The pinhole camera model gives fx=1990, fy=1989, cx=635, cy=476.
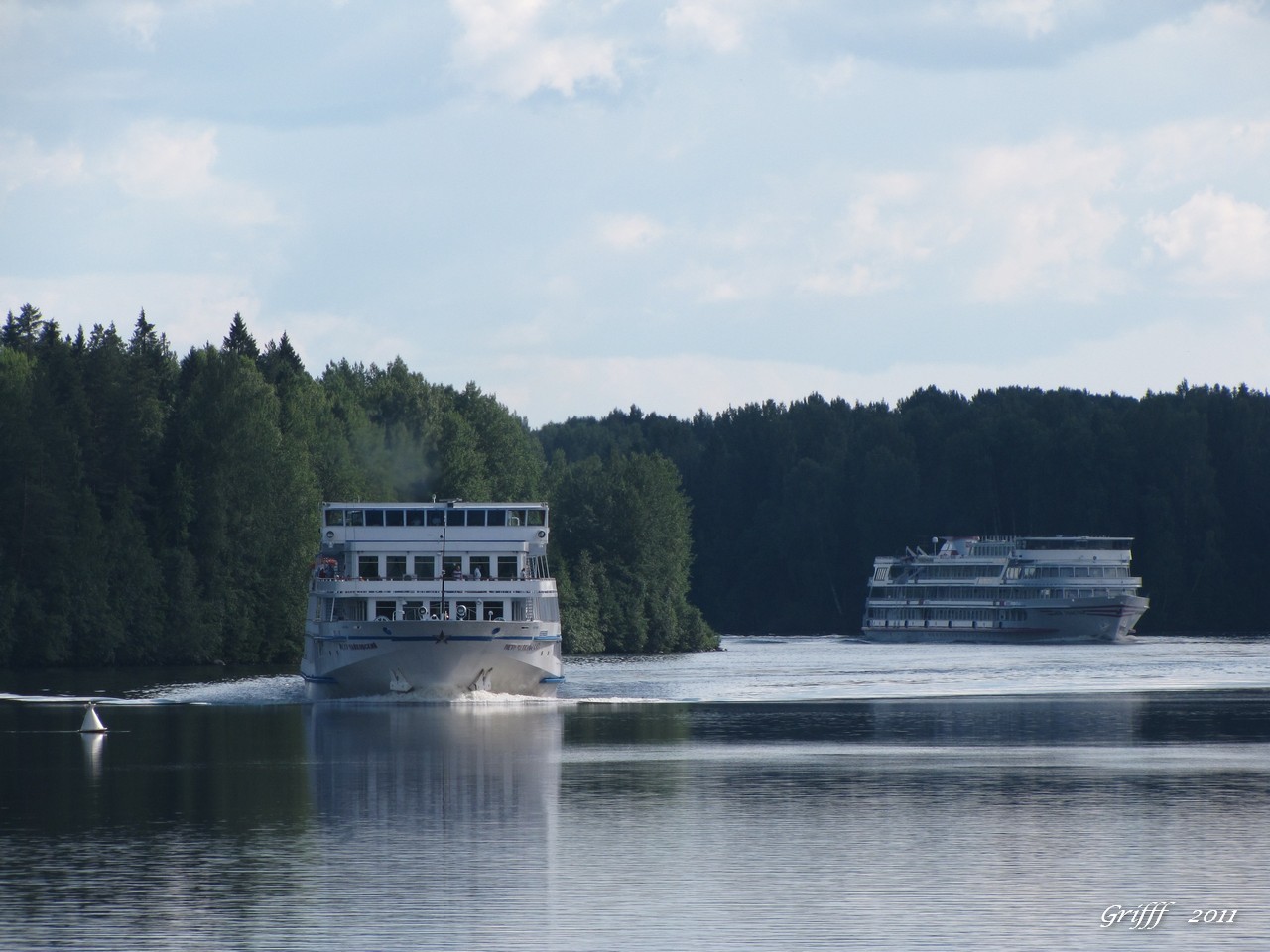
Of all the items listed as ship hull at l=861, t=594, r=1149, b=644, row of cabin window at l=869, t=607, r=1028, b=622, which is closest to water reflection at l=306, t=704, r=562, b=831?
ship hull at l=861, t=594, r=1149, b=644

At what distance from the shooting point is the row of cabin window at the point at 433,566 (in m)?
81.2

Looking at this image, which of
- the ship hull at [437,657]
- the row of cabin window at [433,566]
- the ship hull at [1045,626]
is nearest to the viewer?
the ship hull at [437,657]

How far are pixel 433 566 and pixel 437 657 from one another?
6.37m

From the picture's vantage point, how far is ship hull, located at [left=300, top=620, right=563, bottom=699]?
75.2 m

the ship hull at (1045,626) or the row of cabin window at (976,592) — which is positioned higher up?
the row of cabin window at (976,592)

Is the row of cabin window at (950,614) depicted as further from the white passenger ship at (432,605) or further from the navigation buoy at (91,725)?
the navigation buoy at (91,725)

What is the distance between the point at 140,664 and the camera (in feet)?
386

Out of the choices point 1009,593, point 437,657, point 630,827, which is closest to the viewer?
point 630,827

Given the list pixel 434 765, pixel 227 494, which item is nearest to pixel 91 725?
pixel 434 765

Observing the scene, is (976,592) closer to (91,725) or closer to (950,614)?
(950,614)

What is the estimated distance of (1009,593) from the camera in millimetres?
176250

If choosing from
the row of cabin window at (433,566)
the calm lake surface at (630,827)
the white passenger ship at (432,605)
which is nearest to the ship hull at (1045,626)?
the calm lake surface at (630,827)

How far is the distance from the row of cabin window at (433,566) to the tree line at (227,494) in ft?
113

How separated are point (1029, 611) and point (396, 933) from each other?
495 feet
